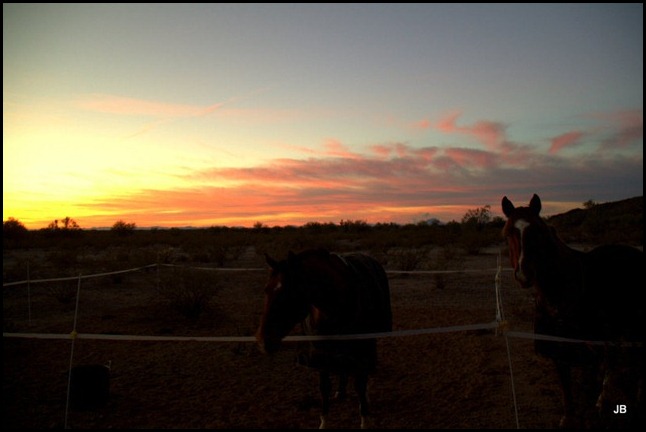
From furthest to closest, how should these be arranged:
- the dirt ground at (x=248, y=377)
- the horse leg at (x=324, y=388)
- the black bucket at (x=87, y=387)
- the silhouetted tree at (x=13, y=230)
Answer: the silhouetted tree at (x=13, y=230) < the black bucket at (x=87, y=387) < the dirt ground at (x=248, y=377) < the horse leg at (x=324, y=388)

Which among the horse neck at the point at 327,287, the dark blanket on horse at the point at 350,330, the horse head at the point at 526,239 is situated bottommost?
the dark blanket on horse at the point at 350,330

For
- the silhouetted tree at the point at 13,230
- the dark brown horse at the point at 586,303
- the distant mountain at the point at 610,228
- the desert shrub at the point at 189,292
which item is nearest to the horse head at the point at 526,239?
the dark brown horse at the point at 586,303

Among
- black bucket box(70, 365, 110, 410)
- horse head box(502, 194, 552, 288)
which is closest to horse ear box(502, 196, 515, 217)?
horse head box(502, 194, 552, 288)

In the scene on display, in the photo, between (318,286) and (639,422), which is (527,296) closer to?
(639,422)

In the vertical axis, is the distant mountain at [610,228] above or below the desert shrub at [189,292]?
above

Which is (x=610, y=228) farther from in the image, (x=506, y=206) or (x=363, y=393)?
(x=363, y=393)

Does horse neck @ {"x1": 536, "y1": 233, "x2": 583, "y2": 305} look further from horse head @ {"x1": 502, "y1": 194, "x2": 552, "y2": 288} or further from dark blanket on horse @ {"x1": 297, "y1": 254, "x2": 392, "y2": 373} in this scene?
dark blanket on horse @ {"x1": 297, "y1": 254, "x2": 392, "y2": 373}

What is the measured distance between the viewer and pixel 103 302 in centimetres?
1146

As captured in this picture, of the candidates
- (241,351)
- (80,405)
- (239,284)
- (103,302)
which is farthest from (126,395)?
(239,284)

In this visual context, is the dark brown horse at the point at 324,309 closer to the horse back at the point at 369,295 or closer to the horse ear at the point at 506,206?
the horse back at the point at 369,295

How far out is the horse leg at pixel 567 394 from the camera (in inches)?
152

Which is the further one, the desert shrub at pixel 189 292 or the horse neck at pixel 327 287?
the desert shrub at pixel 189 292

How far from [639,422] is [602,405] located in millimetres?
644

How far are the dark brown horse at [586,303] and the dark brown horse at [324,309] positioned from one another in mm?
1460
